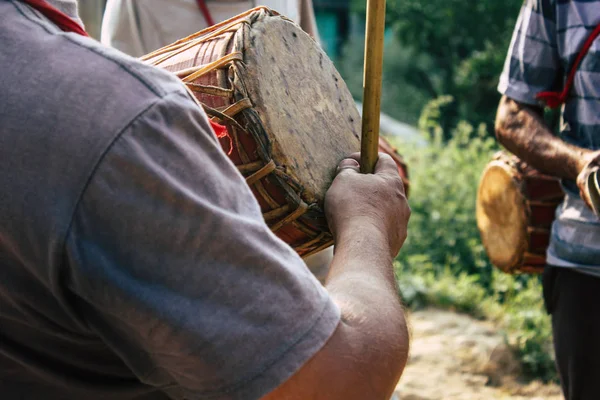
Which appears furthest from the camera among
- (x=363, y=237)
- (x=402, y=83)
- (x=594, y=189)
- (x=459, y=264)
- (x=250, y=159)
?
(x=402, y=83)

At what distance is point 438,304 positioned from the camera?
4.53m

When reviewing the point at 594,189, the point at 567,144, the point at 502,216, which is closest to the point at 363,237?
the point at 594,189

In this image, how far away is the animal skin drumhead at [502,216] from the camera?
2557 mm

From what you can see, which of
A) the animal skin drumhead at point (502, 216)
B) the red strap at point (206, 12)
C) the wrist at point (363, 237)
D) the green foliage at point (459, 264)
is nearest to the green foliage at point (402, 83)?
the green foliage at point (459, 264)

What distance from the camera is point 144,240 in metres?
0.84

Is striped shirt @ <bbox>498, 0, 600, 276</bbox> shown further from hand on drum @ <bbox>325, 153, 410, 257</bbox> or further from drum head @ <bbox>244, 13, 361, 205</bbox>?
hand on drum @ <bbox>325, 153, 410, 257</bbox>

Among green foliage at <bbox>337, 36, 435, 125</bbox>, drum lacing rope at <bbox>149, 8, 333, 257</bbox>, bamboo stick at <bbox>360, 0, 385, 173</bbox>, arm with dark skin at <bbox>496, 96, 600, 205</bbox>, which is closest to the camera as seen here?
drum lacing rope at <bbox>149, 8, 333, 257</bbox>

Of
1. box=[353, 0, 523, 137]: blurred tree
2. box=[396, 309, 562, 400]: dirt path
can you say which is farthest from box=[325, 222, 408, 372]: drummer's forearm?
box=[353, 0, 523, 137]: blurred tree

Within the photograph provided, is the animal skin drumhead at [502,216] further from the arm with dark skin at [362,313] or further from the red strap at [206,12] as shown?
the arm with dark skin at [362,313]

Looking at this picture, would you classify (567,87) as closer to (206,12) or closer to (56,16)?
(206,12)

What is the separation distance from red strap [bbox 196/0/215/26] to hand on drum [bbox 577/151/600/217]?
1232mm

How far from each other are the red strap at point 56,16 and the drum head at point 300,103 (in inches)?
17.0

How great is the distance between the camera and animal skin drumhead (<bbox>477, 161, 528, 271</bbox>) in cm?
256

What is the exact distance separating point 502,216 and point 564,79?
601 mm
